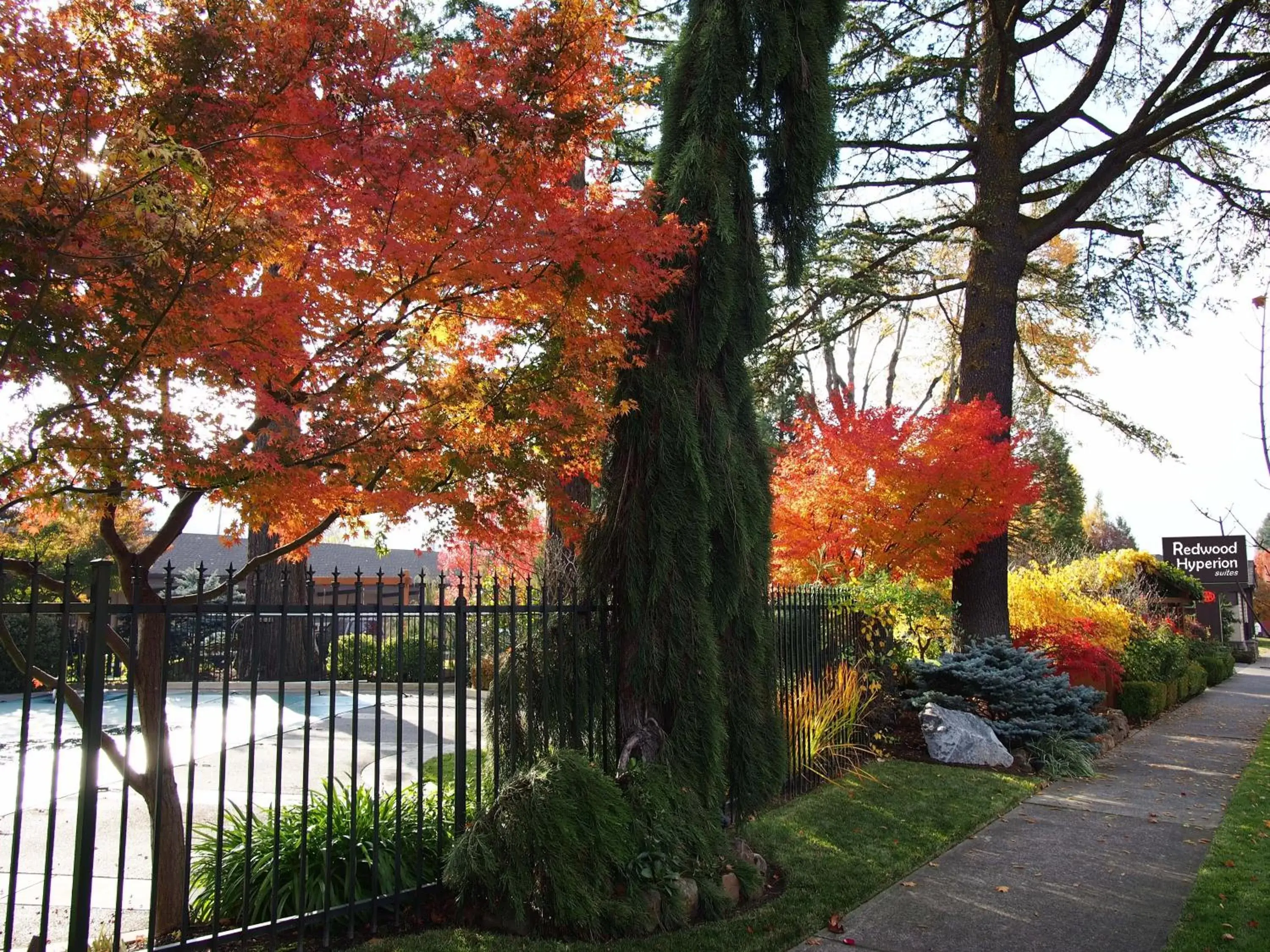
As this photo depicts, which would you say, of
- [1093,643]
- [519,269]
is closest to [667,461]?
[519,269]

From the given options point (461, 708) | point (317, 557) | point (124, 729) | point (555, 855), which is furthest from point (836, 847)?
point (317, 557)

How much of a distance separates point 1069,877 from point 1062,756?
4480 mm

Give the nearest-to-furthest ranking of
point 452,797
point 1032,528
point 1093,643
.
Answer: point 452,797
point 1093,643
point 1032,528

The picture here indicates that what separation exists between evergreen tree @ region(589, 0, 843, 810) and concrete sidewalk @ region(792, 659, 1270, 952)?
1449mm

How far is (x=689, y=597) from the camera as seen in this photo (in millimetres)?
6352

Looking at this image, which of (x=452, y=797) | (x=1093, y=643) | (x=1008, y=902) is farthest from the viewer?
(x=1093, y=643)

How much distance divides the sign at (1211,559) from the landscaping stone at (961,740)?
27.5 m

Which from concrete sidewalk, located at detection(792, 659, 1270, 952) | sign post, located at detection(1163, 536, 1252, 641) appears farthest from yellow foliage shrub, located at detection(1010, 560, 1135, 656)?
sign post, located at detection(1163, 536, 1252, 641)

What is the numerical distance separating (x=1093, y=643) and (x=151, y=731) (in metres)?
12.8

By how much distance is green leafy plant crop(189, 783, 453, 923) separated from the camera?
186 inches

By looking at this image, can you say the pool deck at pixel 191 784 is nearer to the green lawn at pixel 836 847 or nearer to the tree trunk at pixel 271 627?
the green lawn at pixel 836 847

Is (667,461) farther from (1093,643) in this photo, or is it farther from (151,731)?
(1093,643)

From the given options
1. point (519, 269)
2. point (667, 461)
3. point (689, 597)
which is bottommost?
point (689, 597)

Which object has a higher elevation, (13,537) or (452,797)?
(13,537)
